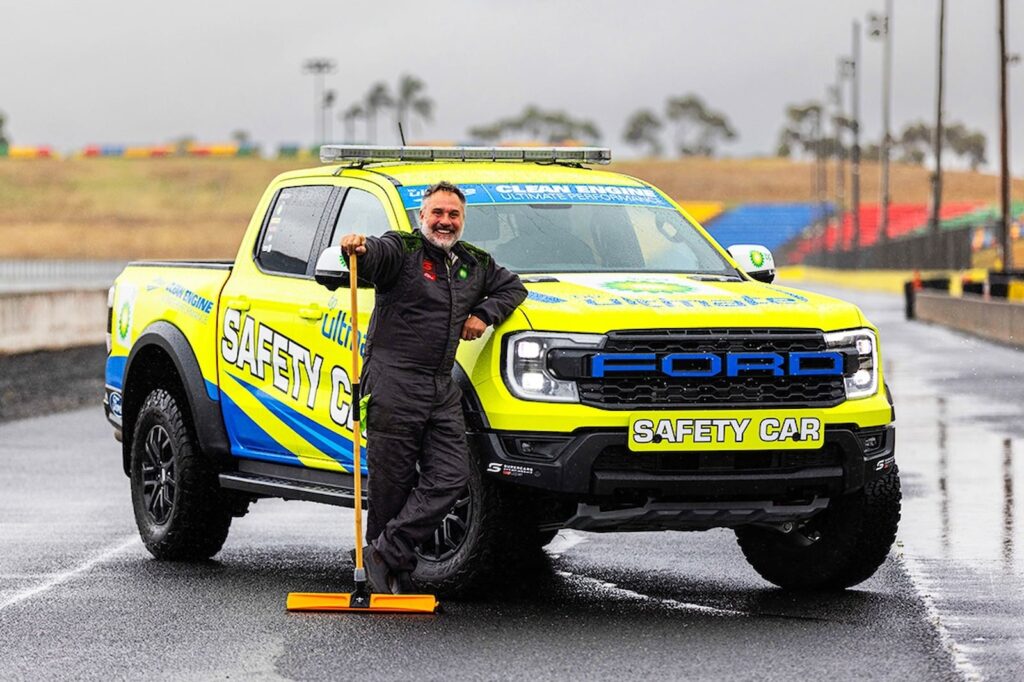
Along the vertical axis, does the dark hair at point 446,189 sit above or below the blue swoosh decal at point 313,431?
Answer: above

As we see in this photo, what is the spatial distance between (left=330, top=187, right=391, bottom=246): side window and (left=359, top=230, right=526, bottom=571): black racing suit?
0.92 meters

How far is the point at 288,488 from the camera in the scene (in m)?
9.60

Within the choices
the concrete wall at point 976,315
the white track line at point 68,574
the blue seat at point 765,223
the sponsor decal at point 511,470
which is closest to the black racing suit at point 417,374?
the sponsor decal at point 511,470

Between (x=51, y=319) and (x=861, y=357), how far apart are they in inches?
869

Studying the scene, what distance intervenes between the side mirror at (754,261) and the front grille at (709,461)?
1514mm

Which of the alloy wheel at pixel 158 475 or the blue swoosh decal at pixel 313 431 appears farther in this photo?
the alloy wheel at pixel 158 475

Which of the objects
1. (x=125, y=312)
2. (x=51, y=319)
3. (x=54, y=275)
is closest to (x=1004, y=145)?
(x=51, y=319)

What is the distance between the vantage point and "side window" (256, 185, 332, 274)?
395 inches

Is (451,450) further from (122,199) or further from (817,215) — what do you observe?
(122,199)

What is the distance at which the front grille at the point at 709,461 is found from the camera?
8297mm

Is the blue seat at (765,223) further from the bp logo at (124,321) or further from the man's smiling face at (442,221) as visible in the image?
the man's smiling face at (442,221)

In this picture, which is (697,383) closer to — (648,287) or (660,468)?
(660,468)

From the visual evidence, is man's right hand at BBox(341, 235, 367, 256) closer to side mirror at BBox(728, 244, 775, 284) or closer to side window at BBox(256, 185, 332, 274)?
side window at BBox(256, 185, 332, 274)

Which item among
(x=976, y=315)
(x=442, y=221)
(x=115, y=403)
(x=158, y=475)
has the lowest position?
(x=976, y=315)
